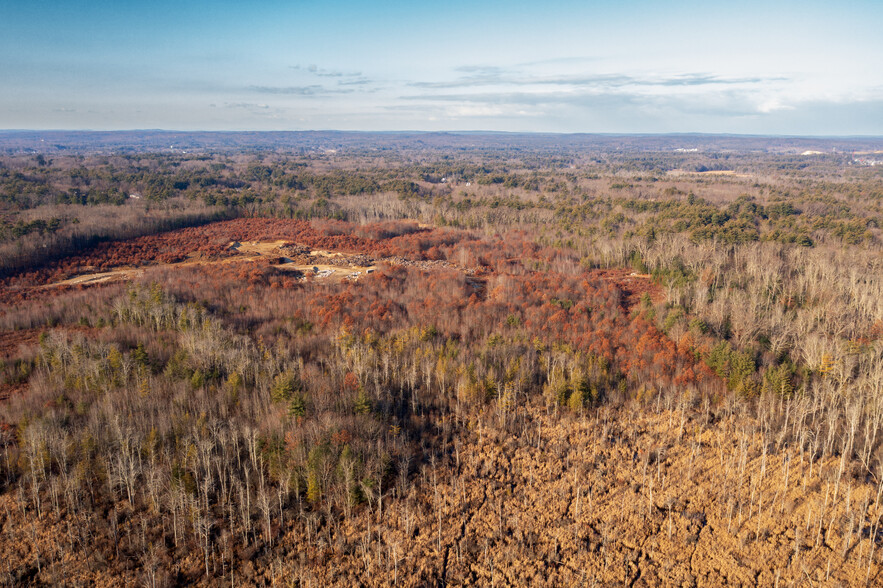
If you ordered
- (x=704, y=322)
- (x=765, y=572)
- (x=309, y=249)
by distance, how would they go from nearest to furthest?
(x=765, y=572) < (x=704, y=322) < (x=309, y=249)

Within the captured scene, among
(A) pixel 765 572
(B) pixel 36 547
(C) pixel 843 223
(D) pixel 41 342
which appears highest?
(C) pixel 843 223

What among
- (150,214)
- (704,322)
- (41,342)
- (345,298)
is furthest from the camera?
(150,214)

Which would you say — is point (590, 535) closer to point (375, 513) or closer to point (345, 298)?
point (375, 513)

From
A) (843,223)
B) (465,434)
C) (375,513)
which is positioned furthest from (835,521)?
(843,223)

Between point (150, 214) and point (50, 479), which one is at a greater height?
point (150, 214)

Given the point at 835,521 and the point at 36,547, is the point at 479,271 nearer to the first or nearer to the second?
the point at 835,521

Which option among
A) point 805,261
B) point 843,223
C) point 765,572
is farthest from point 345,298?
point 843,223

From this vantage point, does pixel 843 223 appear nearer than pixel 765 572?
No
